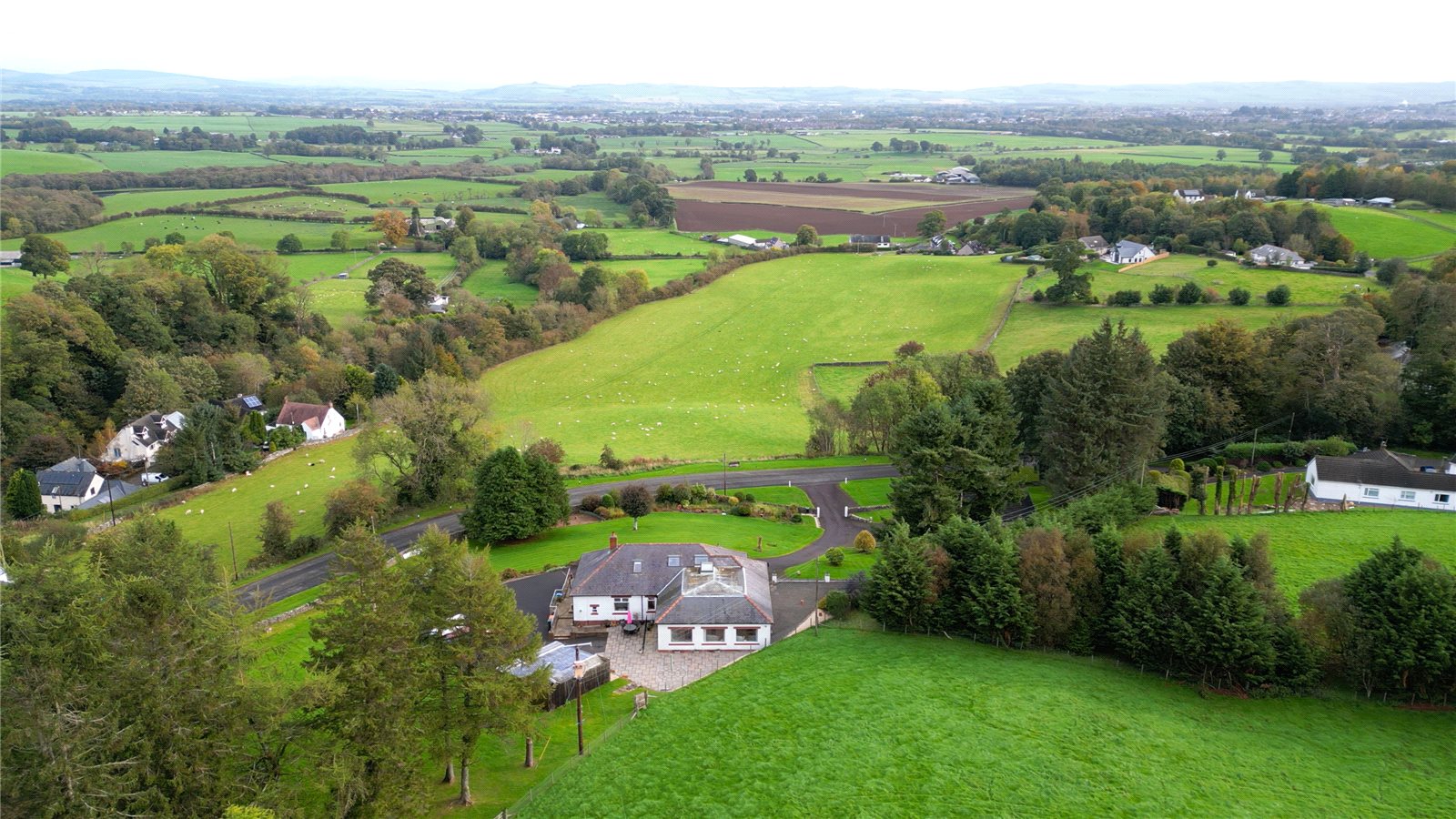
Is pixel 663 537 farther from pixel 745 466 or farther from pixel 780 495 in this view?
pixel 745 466

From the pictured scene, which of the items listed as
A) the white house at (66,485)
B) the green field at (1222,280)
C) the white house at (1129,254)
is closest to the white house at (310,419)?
the white house at (66,485)

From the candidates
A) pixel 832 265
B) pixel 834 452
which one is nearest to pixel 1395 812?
pixel 834 452

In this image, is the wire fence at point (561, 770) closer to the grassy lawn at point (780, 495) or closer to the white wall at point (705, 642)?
the white wall at point (705, 642)

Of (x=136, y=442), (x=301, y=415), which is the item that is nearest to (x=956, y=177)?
(x=301, y=415)

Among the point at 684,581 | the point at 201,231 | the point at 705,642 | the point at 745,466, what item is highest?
the point at 201,231

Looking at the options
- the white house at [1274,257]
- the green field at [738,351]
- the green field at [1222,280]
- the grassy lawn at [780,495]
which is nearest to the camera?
the grassy lawn at [780,495]

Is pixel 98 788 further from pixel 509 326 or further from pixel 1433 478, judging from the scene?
pixel 509 326

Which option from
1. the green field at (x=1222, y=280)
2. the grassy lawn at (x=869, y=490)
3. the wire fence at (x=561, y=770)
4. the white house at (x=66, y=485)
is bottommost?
the white house at (x=66, y=485)
